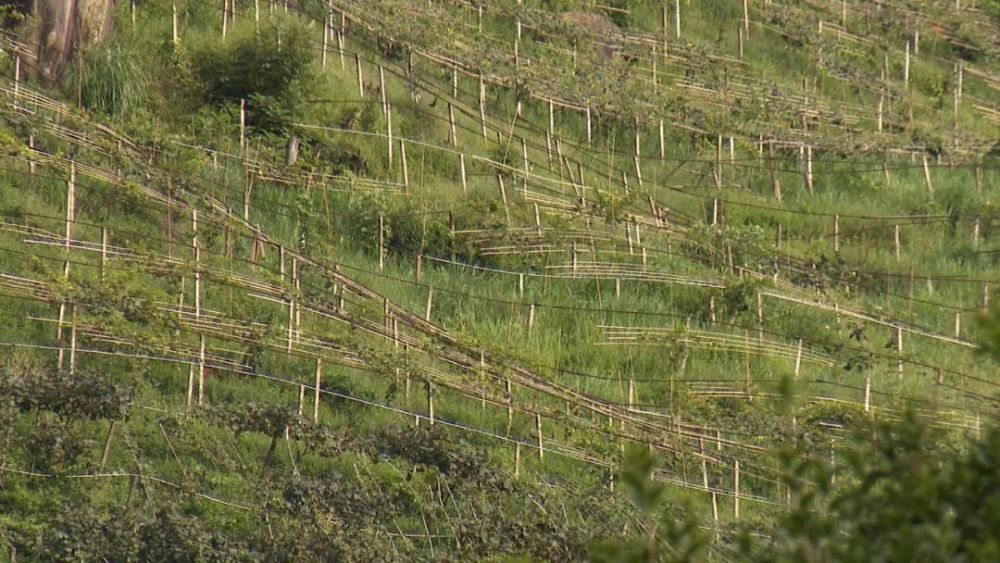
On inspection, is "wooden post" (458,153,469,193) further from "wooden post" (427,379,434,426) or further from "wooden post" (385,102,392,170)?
"wooden post" (427,379,434,426)

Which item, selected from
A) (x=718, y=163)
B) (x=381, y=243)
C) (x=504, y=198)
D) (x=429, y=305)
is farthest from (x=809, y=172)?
(x=429, y=305)

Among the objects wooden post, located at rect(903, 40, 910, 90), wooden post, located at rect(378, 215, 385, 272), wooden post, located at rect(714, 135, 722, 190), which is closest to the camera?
wooden post, located at rect(378, 215, 385, 272)

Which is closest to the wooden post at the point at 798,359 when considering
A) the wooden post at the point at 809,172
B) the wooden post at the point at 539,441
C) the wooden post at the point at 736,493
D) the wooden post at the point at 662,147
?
the wooden post at the point at 736,493

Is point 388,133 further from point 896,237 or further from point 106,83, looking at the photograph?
point 896,237

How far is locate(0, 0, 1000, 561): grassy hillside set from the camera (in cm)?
984

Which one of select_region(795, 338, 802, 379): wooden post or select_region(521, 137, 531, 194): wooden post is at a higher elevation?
select_region(521, 137, 531, 194): wooden post

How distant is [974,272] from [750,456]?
5.03m

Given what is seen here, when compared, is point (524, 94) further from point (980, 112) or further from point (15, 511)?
point (15, 511)

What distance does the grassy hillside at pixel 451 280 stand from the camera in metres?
9.84

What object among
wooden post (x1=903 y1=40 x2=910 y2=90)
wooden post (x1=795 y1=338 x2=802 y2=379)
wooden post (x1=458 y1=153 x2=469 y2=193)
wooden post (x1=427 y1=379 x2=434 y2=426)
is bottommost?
wooden post (x1=427 y1=379 x2=434 y2=426)

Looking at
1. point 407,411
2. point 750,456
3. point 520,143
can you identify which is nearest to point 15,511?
point 407,411

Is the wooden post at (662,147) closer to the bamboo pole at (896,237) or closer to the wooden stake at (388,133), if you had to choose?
the bamboo pole at (896,237)

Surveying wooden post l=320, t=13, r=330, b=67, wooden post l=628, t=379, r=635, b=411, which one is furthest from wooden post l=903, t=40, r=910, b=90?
wooden post l=628, t=379, r=635, b=411

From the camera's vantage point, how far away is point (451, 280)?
42.4ft
